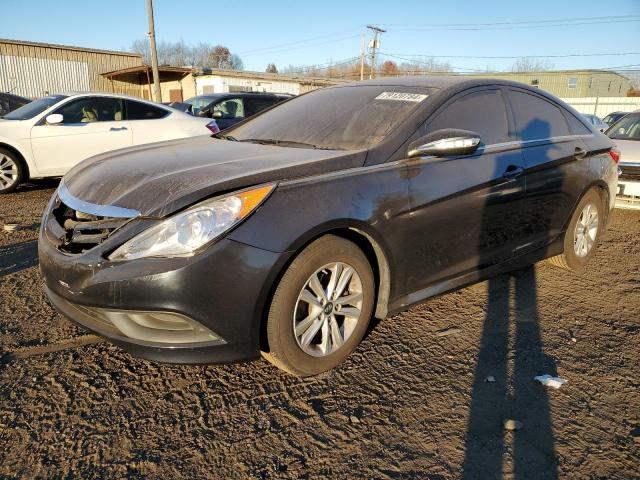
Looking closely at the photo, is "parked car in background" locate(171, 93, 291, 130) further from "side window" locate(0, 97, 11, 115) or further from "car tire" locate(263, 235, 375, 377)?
"car tire" locate(263, 235, 375, 377)

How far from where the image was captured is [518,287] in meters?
3.88

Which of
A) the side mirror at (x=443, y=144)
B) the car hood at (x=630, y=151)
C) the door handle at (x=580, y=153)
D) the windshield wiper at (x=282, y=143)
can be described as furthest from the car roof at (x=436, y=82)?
the car hood at (x=630, y=151)

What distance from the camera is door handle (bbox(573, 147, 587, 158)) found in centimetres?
393

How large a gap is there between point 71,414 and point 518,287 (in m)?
3.18

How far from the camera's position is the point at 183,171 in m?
2.55

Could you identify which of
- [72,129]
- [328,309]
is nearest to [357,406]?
[328,309]

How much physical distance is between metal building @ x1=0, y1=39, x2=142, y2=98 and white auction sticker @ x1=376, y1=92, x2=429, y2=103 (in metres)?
26.9

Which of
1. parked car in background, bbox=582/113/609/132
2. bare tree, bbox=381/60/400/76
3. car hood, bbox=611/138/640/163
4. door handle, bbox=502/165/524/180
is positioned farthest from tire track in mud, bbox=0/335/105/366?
bare tree, bbox=381/60/400/76

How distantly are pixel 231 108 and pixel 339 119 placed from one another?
7852 mm

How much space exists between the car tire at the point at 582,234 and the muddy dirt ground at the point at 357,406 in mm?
857

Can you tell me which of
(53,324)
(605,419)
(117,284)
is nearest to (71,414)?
(117,284)

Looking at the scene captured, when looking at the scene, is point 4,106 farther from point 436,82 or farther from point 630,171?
point 630,171

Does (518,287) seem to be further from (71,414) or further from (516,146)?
(71,414)

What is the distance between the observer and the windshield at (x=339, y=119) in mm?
2988
